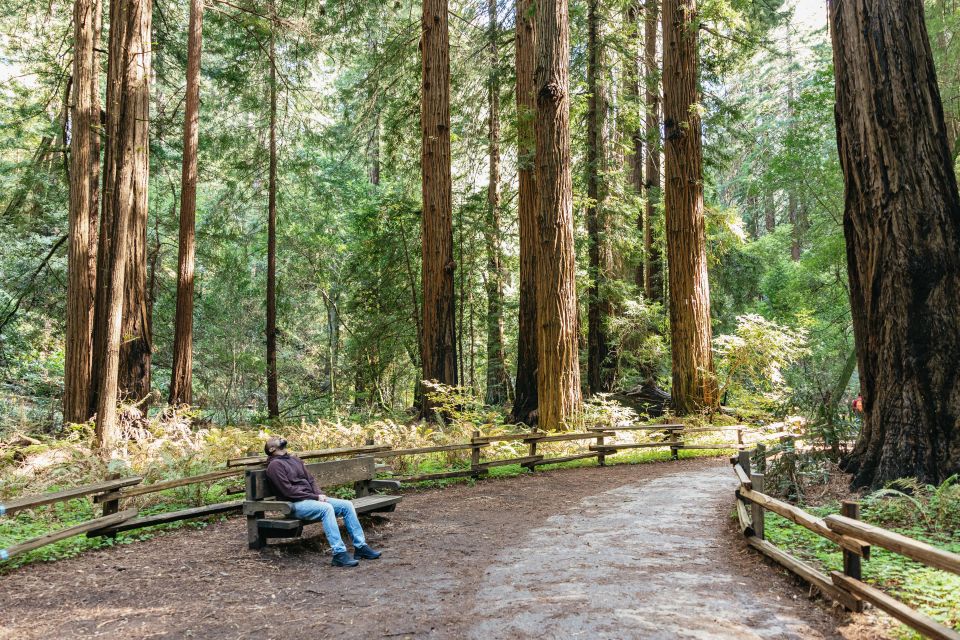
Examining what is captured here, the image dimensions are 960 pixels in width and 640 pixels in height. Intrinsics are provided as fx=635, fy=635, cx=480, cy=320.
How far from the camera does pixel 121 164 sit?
10680 millimetres

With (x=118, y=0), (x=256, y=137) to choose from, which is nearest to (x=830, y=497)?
(x=118, y=0)

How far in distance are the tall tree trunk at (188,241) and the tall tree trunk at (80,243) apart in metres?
1.95

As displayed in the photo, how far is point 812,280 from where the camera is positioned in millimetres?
26984

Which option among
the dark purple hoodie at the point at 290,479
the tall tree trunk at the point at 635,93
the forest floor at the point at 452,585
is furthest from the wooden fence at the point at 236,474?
the tall tree trunk at the point at 635,93

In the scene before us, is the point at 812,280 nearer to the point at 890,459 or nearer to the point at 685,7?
the point at 685,7

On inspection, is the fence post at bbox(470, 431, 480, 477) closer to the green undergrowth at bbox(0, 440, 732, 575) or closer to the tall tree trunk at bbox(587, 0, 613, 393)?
the green undergrowth at bbox(0, 440, 732, 575)

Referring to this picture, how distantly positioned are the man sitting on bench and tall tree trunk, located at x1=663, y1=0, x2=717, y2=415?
10819mm

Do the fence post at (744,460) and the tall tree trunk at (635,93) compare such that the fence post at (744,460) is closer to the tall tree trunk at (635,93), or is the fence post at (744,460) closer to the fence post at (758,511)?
the fence post at (758,511)

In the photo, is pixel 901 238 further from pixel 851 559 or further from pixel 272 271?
pixel 272 271

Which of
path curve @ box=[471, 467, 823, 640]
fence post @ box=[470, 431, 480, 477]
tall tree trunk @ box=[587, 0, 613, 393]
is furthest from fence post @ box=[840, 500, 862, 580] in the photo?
tall tree trunk @ box=[587, 0, 613, 393]

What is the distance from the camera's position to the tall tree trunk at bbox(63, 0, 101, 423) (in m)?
12.1

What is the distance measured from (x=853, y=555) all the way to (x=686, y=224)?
12063 mm

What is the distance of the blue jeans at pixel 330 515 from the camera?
629 cm

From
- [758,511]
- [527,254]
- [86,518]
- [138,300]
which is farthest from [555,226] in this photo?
[86,518]
